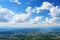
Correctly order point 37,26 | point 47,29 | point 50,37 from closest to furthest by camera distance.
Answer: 1. point 37,26
2. point 47,29
3. point 50,37

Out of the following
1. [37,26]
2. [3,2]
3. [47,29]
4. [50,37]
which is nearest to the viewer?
[3,2]

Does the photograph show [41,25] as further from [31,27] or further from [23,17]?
[23,17]

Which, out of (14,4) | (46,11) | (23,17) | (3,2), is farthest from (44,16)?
(3,2)

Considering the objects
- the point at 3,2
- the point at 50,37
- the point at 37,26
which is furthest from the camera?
the point at 50,37

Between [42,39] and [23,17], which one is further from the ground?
[23,17]

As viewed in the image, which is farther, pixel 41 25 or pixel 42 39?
pixel 42 39

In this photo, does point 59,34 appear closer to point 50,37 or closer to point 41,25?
point 50,37

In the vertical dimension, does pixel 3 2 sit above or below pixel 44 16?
above

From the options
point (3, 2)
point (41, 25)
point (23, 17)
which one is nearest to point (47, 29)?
point (41, 25)

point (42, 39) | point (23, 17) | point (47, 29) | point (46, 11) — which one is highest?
point (46, 11)
